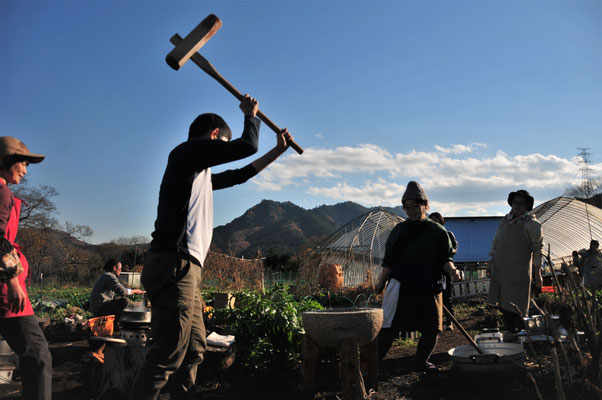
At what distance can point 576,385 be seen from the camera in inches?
119

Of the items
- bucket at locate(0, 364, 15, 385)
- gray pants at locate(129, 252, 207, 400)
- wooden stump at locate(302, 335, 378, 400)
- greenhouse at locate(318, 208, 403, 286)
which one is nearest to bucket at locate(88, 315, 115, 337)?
bucket at locate(0, 364, 15, 385)

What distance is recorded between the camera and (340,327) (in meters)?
3.43

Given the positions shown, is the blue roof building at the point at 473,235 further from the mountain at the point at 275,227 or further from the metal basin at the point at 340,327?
the mountain at the point at 275,227

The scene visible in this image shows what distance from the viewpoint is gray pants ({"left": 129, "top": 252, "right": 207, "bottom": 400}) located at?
91.9 inches

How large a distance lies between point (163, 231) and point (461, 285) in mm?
9547

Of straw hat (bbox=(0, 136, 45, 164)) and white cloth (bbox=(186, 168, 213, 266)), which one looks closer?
white cloth (bbox=(186, 168, 213, 266))

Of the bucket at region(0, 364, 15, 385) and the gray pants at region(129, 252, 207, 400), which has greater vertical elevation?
the gray pants at region(129, 252, 207, 400)

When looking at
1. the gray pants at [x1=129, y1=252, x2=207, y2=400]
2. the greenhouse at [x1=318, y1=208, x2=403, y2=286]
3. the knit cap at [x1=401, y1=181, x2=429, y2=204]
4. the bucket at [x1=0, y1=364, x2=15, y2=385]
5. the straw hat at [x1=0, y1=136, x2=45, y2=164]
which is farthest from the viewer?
the greenhouse at [x1=318, y1=208, x2=403, y2=286]

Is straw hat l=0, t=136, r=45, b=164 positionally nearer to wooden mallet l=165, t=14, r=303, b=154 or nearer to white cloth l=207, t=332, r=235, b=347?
wooden mallet l=165, t=14, r=303, b=154

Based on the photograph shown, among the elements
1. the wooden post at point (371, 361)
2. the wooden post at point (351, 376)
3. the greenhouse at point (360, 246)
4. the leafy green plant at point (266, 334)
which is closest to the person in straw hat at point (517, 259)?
the wooden post at point (371, 361)

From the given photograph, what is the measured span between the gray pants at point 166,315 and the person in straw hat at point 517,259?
419 centimetres

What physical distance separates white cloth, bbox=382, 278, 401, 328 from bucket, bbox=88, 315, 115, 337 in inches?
151

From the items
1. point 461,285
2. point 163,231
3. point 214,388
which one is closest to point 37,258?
point 461,285

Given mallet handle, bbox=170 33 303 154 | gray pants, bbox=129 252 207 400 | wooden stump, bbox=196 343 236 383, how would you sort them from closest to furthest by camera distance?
1. gray pants, bbox=129 252 207 400
2. mallet handle, bbox=170 33 303 154
3. wooden stump, bbox=196 343 236 383
